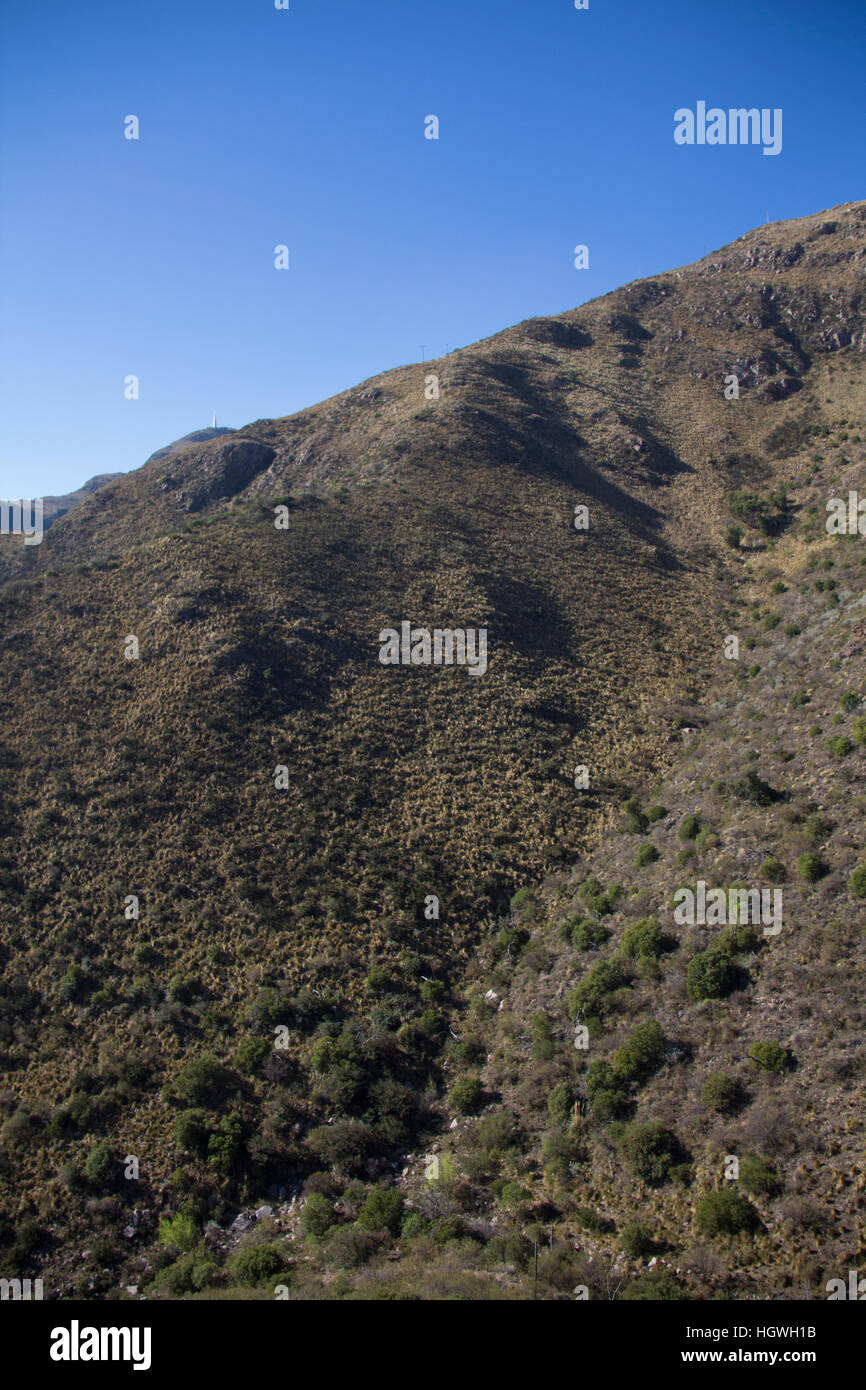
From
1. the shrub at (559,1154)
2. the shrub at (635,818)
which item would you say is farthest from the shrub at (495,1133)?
the shrub at (635,818)

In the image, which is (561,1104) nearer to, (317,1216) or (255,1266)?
(317,1216)

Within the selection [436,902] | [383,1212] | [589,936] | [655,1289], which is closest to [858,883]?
[589,936]

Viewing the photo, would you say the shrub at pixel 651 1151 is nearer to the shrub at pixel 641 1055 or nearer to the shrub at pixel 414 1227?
the shrub at pixel 641 1055

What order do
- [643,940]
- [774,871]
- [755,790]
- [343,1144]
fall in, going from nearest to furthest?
[343,1144], [774,871], [643,940], [755,790]

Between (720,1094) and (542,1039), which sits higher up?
(720,1094)

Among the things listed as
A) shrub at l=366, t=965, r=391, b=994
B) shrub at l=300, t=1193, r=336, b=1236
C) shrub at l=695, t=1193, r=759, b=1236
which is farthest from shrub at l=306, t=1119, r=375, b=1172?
shrub at l=695, t=1193, r=759, b=1236
